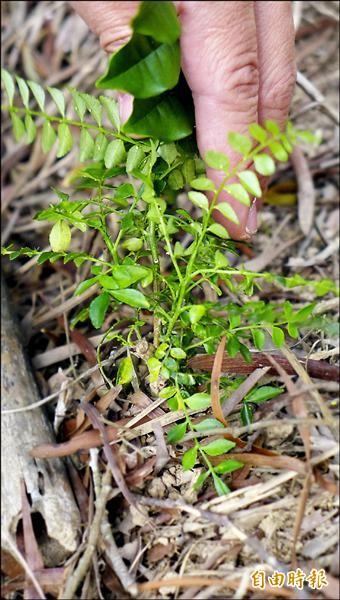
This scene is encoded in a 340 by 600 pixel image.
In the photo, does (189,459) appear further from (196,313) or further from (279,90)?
(279,90)

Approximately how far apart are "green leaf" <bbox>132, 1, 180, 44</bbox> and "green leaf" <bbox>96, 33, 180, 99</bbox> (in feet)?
0.11

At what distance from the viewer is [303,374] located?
0.98 metres

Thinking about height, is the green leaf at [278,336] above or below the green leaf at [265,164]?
below

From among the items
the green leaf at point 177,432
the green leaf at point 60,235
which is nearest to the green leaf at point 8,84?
the green leaf at point 60,235

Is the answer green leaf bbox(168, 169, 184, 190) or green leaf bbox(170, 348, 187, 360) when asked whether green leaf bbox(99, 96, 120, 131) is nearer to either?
green leaf bbox(168, 169, 184, 190)

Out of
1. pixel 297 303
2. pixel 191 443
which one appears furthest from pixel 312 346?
pixel 297 303

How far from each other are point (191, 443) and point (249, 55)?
0.61 metres

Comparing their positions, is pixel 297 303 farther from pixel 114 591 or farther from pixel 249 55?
pixel 114 591

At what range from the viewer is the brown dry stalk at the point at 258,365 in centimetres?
101

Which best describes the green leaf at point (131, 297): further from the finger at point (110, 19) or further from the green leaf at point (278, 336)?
the finger at point (110, 19)

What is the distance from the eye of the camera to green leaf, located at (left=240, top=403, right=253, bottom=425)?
100 cm

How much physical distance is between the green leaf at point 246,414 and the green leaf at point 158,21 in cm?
53

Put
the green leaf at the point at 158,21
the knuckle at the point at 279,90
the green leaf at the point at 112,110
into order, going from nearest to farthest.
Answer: the green leaf at the point at 158,21 → the green leaf at the point at 112,110 → the knuckle at the point at 279,90

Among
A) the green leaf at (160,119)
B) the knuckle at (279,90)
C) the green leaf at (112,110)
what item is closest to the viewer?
the green leaf at (160,119)
